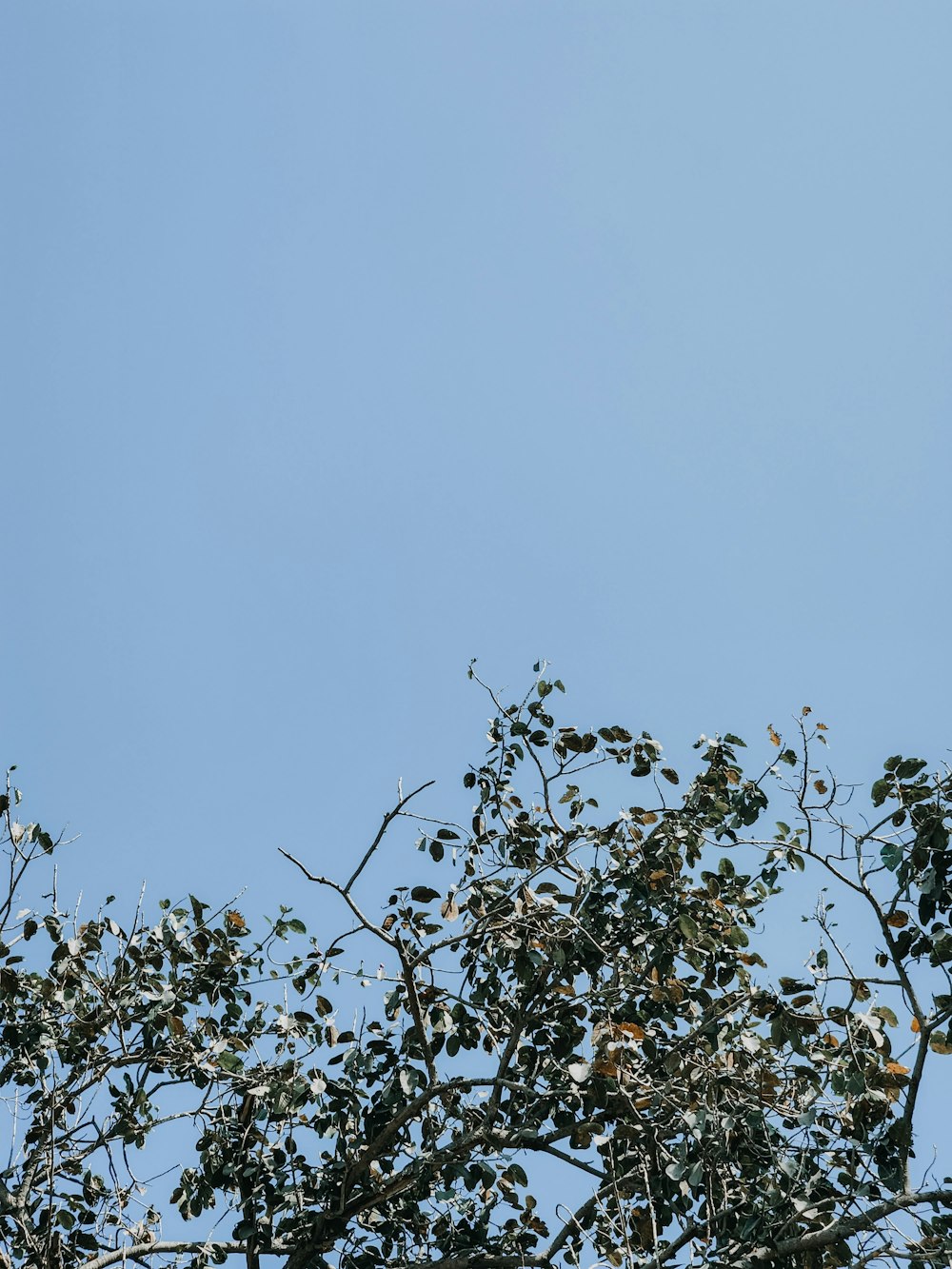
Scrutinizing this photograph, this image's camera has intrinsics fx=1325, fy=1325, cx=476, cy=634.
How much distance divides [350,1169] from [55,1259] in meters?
1.47

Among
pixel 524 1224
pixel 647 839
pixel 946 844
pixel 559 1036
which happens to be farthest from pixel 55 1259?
pixel 946 844

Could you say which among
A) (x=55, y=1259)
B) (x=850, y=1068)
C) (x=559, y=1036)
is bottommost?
(x=55, y=1259)

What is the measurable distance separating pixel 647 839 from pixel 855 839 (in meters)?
0.89

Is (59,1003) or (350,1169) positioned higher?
(59,1003)

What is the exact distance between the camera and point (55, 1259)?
5.68 m

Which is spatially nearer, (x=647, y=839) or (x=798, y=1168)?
(x=798, y=1168)

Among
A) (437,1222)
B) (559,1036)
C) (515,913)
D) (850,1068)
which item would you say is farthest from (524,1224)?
(850,1068)

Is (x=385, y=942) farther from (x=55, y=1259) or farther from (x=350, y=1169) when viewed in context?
(x=55, y=1259)

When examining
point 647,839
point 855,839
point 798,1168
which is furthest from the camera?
point 647,839

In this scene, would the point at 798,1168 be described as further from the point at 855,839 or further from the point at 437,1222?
the point at 437,1222

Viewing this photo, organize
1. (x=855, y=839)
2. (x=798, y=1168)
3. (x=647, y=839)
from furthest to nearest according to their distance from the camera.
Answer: (x=647, y=839) → (x=855, y=839) → (x=798, y=1168)

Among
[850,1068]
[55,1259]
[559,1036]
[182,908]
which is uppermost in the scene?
[182,908]

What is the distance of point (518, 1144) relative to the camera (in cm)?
523

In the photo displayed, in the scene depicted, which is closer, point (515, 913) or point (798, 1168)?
point (798, 1168)
